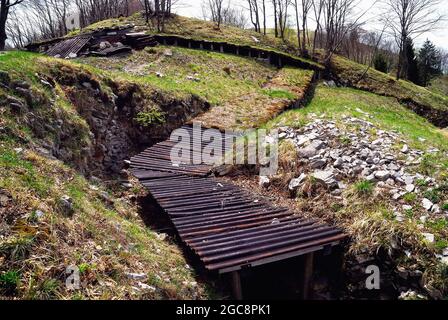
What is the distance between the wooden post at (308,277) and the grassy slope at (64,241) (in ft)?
6.69

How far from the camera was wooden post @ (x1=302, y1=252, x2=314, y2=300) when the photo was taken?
264 inches

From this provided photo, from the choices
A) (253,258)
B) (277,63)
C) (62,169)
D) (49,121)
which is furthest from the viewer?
(277,63)

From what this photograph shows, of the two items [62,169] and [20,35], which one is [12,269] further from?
[20,35]

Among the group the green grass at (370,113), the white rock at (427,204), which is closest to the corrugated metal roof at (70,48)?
the green grass at (370,113)

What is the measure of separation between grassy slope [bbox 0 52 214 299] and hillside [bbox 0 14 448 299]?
0.02 metres

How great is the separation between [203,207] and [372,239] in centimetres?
354

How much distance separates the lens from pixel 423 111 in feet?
82.6

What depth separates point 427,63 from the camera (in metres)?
44.6

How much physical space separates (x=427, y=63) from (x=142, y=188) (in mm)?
46152

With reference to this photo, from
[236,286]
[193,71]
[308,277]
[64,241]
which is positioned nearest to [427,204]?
[308,277]

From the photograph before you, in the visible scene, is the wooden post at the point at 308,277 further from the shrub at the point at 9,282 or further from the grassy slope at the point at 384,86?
the grassy slope at the point at 384,86

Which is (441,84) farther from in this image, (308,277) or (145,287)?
(145,287)

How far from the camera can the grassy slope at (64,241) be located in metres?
4.50

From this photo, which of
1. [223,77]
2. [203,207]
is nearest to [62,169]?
[203,207]
